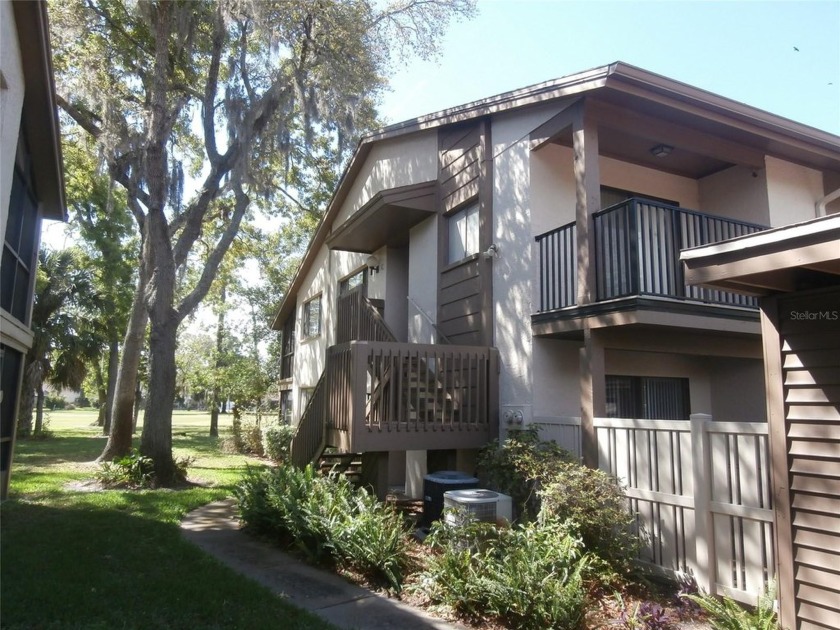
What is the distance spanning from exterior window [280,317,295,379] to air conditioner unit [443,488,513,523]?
15322 millimetres

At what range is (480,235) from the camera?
9.80 metres

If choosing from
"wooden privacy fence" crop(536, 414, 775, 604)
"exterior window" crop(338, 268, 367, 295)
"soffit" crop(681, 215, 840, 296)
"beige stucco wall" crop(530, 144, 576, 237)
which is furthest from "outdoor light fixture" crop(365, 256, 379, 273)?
"soffit" crop(681, 215, 840, 296)

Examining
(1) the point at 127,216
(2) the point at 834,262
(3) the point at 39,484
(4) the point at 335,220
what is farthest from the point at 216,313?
(2) the point at 834,262

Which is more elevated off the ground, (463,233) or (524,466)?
(463,233)

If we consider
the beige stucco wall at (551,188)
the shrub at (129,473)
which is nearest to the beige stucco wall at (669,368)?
the beige stucco wall at (551,188)

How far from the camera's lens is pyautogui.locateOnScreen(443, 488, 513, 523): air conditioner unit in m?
6.60

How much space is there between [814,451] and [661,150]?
20.5 feet

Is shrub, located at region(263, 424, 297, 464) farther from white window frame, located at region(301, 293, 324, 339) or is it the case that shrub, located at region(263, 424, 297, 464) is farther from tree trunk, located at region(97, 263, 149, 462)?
tree trunk, located at region(97, 263, 149, 462)

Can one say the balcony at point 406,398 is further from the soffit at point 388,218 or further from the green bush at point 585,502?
the soffit at point 388,218

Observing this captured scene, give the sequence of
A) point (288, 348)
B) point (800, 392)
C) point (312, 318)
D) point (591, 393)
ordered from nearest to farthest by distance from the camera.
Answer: point (800, 392), point (591, 393), point (312, 318), point (288, 348)

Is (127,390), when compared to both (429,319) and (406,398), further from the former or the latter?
(406,398)

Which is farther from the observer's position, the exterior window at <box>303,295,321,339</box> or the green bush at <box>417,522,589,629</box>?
the exterior window at <box>303,295,321,339</box>

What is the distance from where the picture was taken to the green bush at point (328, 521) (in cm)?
610

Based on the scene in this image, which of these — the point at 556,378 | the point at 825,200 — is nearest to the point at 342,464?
the point at 556,378
